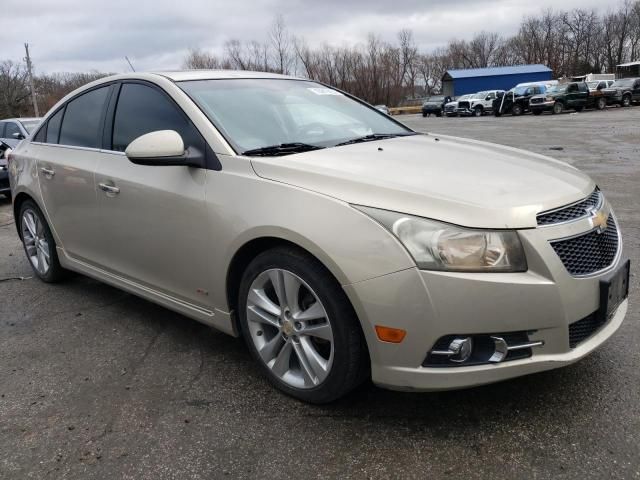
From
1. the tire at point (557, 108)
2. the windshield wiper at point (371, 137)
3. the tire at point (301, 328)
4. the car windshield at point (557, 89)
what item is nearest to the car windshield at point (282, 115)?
the windshield wiper at point (371, 137)

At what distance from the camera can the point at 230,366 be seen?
3.16 metres

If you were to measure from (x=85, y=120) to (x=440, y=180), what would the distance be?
2767mm

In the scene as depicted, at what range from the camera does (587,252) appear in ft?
7.74

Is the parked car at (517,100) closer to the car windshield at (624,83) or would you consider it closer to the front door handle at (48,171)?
the car windshield at (624,83)

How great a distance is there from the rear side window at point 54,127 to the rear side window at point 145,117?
3.09 feet

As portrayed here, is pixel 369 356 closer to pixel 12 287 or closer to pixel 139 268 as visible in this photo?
pixel 139 268

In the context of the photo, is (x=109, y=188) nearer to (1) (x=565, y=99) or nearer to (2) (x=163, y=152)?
(2) (x=163, y=152)

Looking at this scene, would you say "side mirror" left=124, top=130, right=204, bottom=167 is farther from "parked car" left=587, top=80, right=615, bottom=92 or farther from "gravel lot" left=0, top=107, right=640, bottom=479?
"parked car" left=587, top=80, right=615, bottom=92

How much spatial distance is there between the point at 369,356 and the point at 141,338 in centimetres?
182

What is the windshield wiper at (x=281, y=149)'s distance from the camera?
2.86m

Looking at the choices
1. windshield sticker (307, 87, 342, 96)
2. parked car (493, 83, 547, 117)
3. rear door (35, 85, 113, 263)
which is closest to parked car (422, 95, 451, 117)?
parked car (493, 83, 547, 117)

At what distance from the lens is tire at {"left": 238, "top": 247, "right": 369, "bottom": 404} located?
239cm

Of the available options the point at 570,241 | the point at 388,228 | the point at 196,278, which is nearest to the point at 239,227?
the point at 196,278

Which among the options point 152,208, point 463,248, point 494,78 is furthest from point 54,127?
point 494,78
